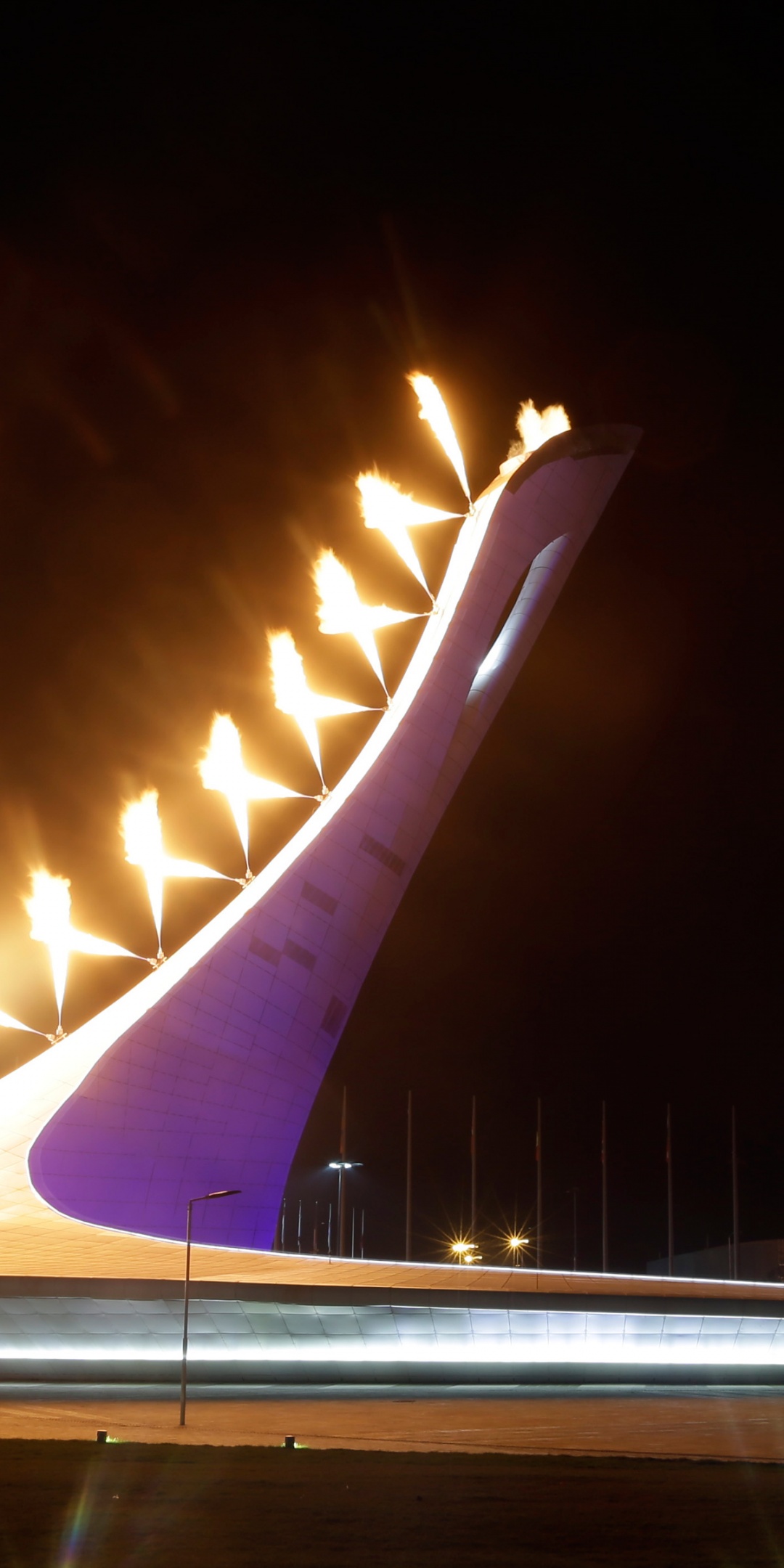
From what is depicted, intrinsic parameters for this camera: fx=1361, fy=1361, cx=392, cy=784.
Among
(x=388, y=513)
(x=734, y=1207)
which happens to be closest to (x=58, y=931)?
(x=388, y=513)

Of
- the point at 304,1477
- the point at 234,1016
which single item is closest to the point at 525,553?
Answer: the point at 234,1016

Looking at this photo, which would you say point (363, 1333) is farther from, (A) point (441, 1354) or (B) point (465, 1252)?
(B) point (465, 1252)

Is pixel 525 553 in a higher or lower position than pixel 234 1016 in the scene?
higher

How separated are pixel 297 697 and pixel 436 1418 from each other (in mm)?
15123

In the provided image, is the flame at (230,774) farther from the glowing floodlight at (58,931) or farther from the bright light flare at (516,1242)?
the bright light flare at (516,1242)

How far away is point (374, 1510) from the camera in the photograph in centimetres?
920

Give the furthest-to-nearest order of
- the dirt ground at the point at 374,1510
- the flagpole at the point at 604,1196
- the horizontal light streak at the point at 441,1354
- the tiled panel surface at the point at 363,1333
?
the flagpole at the point at 604,1196
the horizontal light streak at the point at 441,1354
the tiled panel surface at the point at 363,1333
the dirt ground at the point at 374,1510

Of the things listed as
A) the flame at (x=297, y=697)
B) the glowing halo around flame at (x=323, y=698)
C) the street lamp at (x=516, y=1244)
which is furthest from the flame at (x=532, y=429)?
the street lamp at (x=516, y=1244)

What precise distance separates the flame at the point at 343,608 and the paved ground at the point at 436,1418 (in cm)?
1439

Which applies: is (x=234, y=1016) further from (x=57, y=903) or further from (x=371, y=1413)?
(x=371, y=1413)

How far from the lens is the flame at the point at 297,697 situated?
90.0 feet

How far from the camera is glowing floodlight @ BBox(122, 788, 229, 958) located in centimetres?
2577

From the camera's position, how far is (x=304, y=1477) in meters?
10.4

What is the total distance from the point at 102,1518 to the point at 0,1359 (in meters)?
11.6
